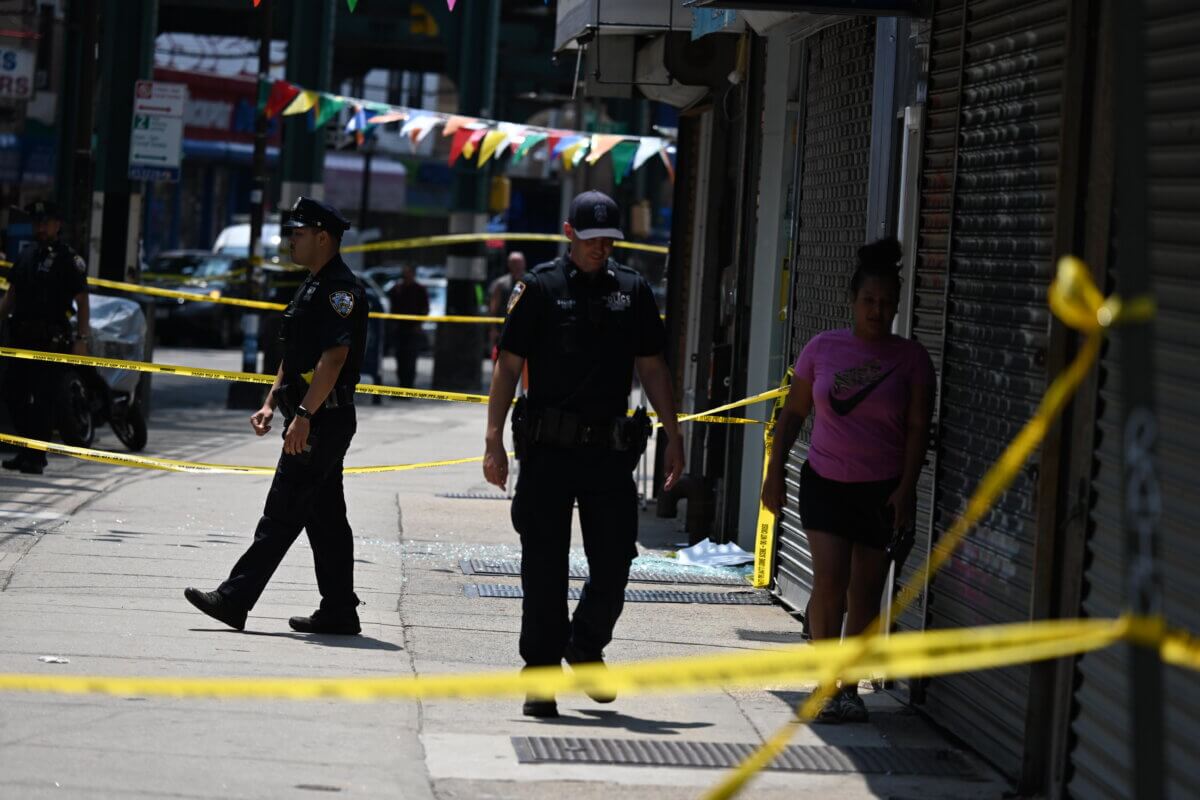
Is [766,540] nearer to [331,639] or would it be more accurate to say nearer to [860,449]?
[331,639]

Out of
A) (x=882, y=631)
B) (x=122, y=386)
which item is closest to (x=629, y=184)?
A: (x=122, y=386)

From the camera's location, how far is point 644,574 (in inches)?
425

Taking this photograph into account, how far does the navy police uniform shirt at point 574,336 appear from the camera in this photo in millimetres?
6922

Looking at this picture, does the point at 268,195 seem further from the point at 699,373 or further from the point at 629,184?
the point at 699,373

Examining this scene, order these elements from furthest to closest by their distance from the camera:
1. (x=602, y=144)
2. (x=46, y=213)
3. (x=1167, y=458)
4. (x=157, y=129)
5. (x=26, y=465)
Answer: (x=157, y=129), (x=602, y=144), (x=26, y=465), (x=46, y=213), (x=1167, y=458)

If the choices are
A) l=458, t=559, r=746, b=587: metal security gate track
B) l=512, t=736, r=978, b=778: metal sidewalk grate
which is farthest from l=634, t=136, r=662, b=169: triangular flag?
l=512, t=736, r=978, b=778: metal sidewalk grate

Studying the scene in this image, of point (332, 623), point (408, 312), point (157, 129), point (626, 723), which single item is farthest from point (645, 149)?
point (626, 723)

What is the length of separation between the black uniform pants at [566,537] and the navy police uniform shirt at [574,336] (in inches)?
7.8

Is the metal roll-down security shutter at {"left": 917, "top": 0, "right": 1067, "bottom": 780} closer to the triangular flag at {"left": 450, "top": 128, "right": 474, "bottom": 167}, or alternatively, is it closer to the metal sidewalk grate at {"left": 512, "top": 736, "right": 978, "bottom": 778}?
the metal sidewalk grate at {"left": 512, "top": 736, "right": 978, "bottom": 778}

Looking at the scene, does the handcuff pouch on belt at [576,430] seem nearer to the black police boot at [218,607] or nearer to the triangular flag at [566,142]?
the black police boot at [218,607]

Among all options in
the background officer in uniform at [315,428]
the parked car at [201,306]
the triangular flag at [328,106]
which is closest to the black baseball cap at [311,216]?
the background officer in uniform at [315,428]

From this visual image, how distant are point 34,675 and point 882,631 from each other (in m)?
3.22

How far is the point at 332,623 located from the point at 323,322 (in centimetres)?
128

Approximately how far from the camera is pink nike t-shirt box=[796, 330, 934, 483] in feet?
22.5
